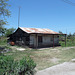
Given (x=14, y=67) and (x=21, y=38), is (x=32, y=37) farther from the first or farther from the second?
(x=14, y=67)

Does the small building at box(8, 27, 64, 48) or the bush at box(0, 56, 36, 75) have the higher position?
the small building at box(8, 27, 64, 48)

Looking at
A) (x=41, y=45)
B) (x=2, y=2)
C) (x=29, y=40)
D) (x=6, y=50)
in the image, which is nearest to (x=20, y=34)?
(x=29, y=40)

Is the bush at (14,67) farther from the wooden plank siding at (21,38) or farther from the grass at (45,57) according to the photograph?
the wooden plank siding at (21,38)

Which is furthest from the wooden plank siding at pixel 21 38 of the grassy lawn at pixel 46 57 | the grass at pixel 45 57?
the grassy lawn at pixel 46 57

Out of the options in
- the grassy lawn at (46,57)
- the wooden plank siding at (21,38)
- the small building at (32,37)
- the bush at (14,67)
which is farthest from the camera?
the wooden plank siding at (21,38)

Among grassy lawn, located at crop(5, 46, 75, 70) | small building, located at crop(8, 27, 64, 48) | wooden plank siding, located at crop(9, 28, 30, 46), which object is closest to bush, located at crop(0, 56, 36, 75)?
grassy lawn, located at crop(5, 46, 75, 70)

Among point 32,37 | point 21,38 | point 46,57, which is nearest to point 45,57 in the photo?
point 46,57

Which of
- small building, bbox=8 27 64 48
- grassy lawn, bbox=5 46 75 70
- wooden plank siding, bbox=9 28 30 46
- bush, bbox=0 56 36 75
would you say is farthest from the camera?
wooden plank siding, bbox=9 28 30 46

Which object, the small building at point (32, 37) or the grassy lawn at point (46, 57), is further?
the small building at point (32, 37)

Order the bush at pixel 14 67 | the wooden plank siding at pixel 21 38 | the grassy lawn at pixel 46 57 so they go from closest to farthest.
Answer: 1. the bush at pixel 14 67
2. the grassy lawn at pixel 46 57
3. the wooden plank siding at pixel 21 38

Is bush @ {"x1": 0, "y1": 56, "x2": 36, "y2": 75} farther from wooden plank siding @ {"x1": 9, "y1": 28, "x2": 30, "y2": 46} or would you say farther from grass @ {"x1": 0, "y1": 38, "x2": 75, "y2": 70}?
wooden plank siding @ {"x1": 9, "y1": 28, "x2": 30, "y2": 46}

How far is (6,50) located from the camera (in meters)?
10.5

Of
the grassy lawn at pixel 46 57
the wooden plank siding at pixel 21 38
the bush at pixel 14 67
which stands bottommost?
the grassy lawn at pixel 46 57

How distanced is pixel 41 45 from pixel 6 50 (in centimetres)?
688
